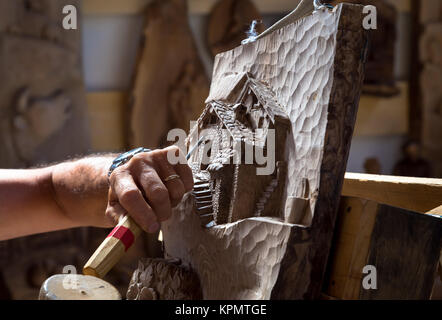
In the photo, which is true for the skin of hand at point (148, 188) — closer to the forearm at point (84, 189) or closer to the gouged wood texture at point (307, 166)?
the gouged wood texture at point (307, 166)

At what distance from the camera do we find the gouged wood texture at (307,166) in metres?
0.66

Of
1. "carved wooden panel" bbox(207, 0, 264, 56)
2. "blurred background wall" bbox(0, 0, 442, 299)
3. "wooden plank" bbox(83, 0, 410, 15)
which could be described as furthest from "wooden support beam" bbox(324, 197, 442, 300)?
"carved wooden panel" bbox(207, 0, 264, 56)

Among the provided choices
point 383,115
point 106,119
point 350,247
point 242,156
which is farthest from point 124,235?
point 383,115

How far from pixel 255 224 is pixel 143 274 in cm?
25

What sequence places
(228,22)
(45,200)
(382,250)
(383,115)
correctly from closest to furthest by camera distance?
(382,250) → (45,200) → (228,22) → (383,115)

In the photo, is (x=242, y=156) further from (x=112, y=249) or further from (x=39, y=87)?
(x=39, y=87)

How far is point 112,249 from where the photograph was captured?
2.27ft

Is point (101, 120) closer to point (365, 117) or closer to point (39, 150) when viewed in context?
point (39, 150)

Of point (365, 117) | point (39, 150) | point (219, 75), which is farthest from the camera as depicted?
point (365, 117)

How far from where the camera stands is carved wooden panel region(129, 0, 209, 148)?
7.68 ft

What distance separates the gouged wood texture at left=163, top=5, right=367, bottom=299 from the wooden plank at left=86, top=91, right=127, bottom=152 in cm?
171

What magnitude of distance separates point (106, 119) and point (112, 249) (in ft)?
5.84
